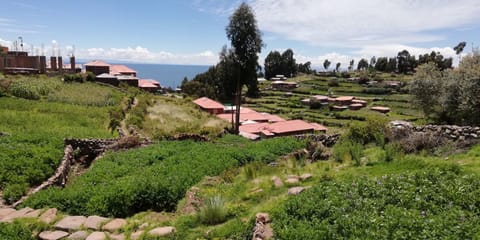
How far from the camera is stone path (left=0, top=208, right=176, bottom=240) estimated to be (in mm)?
5848

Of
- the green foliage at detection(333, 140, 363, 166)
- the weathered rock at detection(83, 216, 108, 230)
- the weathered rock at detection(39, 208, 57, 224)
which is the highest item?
the green foliage at detection(333, 140, 363, 166)

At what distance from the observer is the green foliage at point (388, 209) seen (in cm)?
459

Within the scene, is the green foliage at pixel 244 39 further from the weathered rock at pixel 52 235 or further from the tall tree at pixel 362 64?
the tall tree at pixel 362 64

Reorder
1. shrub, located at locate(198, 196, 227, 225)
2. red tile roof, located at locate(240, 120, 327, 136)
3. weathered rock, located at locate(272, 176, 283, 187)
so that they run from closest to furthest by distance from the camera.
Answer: shrub, located at locate(198, 196, 227, 225) → weathered rock, located at locate(272, 176, 283, 187) → red tile roof, located at locate(240, 120, 327, 136)

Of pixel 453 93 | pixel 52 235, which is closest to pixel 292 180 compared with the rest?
pixel 52 235

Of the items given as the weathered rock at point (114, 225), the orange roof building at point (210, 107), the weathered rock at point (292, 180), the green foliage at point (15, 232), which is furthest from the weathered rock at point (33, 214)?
the orange roof building at point (210, 107)

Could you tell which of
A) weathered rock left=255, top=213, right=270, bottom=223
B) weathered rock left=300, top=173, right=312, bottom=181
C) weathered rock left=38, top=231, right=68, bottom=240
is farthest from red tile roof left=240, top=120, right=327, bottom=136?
weathered rock left=38, top=231, right=68, bottom=240

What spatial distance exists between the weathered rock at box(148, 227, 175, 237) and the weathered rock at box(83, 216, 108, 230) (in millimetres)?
1186

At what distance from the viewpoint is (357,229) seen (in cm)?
476

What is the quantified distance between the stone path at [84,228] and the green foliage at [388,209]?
7.90ft

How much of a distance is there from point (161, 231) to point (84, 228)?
158 cm

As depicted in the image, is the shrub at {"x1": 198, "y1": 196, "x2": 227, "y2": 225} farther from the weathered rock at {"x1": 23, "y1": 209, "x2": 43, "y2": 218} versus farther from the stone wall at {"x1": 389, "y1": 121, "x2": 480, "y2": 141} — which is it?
the stone wall at {"x1": 389, "y1": 121, "x2": 480, "y2": 141}

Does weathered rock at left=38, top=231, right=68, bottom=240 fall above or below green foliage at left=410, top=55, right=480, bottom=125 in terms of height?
below

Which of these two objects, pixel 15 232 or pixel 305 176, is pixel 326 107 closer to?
pixel 305 176
